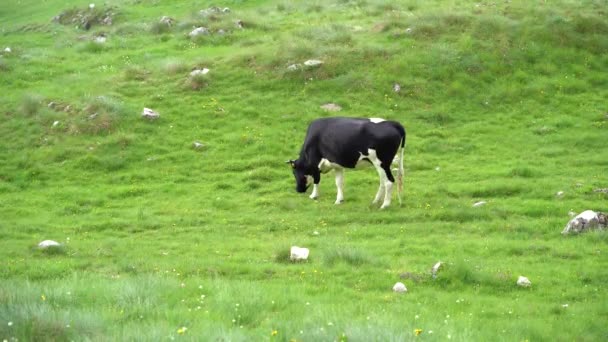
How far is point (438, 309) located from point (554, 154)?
12986 mm

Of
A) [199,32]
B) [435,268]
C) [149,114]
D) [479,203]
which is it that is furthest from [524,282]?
[199,32]

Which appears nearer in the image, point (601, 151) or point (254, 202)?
point (254, 202)

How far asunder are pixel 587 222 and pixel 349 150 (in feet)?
21.0

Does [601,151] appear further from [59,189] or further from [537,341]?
[59,189]

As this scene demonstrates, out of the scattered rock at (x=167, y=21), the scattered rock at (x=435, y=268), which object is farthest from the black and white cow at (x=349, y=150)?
the scattered rock at (x=167, y=21)

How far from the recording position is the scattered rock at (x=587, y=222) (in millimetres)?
15539

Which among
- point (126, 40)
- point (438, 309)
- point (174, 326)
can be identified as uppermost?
point (174, 326)

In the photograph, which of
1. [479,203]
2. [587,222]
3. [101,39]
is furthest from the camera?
[101,39]

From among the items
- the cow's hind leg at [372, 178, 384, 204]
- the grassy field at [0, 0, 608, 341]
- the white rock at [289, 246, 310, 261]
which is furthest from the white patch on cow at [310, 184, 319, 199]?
the white rock at [289, 246, 310, 261]

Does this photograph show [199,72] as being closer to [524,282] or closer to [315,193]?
[315,193]

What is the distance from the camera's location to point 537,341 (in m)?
10.2

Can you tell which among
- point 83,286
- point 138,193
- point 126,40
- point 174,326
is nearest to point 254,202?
point 138,193

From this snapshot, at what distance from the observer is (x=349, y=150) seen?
19469mm

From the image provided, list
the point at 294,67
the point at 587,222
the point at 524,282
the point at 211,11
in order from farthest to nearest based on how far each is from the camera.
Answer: the point at 211,11 → the point at 294,67 → the point at 587,222 → the point at 524,282
